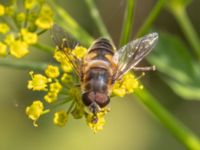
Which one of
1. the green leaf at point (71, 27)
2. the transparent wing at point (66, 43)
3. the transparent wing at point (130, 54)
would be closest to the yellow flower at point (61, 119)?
the transparent wing at point (66, 43)

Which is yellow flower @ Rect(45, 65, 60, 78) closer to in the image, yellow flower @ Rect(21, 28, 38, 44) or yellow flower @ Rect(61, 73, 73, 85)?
yellow flower @ Rect(61, 73, 73, 85)

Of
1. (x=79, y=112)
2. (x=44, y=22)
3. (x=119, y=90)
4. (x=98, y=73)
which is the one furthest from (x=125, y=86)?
(x=44, y=22)

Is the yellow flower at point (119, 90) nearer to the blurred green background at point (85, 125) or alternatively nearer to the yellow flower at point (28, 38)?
the yellow flower at point (28, 38)

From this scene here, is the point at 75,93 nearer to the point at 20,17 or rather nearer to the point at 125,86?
the point at 125,86

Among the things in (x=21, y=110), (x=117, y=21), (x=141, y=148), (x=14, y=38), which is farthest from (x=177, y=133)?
(x=117, y=21)

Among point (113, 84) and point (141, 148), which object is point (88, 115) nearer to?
point (113, 84)
